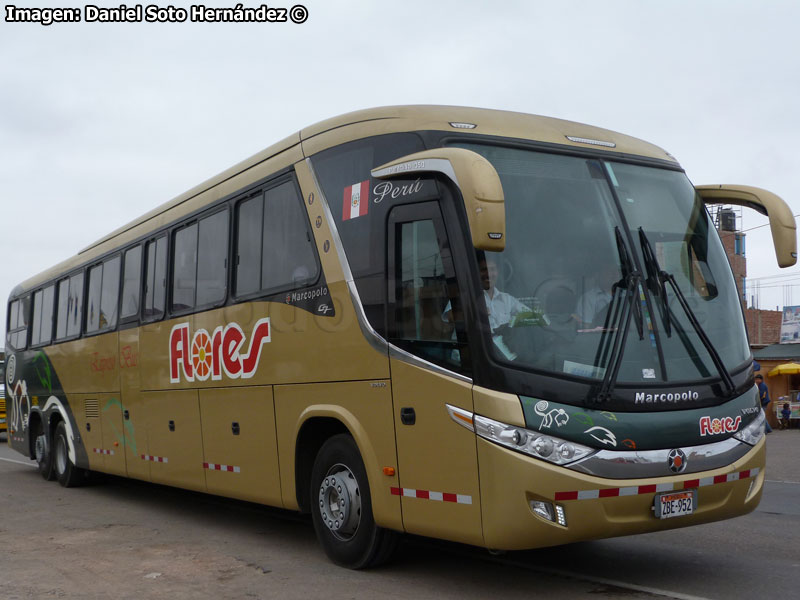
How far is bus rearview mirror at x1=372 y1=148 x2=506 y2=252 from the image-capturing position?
18.0 feet

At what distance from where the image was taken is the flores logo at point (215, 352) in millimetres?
8922

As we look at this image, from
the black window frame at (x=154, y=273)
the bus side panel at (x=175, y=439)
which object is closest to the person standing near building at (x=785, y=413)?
the bus side panel at (x=175, y=439)

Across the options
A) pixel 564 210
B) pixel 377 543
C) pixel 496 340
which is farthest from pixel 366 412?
pixel 564 210

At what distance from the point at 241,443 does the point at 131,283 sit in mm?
4398

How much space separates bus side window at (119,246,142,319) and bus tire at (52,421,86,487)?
3.80 meters

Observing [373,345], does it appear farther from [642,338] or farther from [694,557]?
[694,557]

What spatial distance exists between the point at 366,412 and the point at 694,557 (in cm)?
298

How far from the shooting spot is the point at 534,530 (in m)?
5.78

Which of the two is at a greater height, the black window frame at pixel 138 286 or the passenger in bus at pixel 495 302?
the black window frame at pixel 138 286

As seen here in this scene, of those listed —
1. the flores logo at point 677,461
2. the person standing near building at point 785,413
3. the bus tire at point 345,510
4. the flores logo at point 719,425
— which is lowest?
the person standing near building at point 785,413

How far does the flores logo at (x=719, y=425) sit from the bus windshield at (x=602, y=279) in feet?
1.00

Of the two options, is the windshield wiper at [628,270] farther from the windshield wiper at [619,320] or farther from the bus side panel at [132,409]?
the bus side panel at [132,409]

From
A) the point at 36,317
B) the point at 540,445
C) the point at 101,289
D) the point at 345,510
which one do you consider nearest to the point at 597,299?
the point at 540,445

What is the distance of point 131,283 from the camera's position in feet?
41.6
